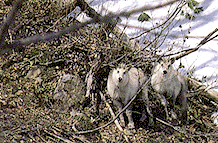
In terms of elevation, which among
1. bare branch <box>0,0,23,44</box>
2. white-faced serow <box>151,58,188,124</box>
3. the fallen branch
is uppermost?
bare branch <box>0,0,23,44</box>

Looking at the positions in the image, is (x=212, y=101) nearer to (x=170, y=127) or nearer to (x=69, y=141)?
(x=170, y=127)

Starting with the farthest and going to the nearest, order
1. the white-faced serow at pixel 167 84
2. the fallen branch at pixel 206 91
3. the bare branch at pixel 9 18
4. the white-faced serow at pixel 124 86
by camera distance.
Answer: the fallen branch at pixel 206 91 → the white-faced serow at pixel 167 84 → the white-faced serow at pixel 124 86 → the bare branch at pixel 9 18

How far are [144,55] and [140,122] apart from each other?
3.12ft

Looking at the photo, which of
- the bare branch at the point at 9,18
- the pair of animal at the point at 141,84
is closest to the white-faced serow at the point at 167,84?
the pair of animal at the point at 141,84

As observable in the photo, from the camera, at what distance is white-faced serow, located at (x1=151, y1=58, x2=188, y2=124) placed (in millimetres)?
3244

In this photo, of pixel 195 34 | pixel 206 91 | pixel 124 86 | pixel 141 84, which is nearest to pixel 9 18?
pixel 124 86

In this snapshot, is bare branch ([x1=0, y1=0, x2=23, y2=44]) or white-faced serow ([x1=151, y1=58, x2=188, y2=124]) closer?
bare branch ([x1=0, y1=0, x2=23, y2=44])

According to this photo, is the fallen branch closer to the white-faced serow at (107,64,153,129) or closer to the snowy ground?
the snowy ground

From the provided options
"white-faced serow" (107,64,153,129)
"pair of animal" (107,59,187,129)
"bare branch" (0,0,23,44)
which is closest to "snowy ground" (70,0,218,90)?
"pair of animal" (107,59,187,129)

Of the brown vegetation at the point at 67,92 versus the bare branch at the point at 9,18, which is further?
the brown vegetation at the point at 67,92

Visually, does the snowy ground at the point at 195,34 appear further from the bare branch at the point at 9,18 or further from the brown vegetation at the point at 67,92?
the bare branch at the point at 9,18

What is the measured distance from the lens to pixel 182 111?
3521mm

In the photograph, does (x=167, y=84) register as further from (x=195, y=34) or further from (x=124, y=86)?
(x=195, y=34)

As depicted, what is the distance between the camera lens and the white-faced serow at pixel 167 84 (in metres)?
3.24
